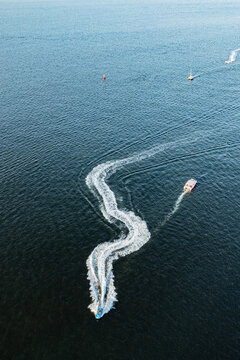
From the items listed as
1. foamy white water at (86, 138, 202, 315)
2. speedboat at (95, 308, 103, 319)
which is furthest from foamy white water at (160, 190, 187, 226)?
speedboat at (95, 308, 103, 319)

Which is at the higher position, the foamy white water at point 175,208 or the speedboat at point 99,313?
the foamy white water at point 175,208

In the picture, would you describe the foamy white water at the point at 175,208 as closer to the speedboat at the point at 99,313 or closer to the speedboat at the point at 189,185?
the speedboat at the point at 189,185

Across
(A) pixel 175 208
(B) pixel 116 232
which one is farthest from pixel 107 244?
(A) pixel 175 208

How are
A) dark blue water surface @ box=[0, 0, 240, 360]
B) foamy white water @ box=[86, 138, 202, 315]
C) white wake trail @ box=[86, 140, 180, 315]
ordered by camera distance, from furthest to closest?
foamy white water @ box=[86, 138, 202, 315], white wake trail @ box=[86, 140, 180, 315], dark blue water surface @ box=[0, 0, 240, 360]

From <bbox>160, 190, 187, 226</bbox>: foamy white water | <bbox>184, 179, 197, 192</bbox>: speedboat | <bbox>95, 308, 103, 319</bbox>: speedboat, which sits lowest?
<bbox>95, 308, 103, 319</bbox>: speedboat

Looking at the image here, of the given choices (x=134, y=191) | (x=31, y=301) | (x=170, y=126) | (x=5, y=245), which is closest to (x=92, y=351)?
(x=31, y=301)

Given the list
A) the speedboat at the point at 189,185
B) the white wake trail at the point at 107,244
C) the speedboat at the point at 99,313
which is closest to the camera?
the speedboat at the point at 99,313

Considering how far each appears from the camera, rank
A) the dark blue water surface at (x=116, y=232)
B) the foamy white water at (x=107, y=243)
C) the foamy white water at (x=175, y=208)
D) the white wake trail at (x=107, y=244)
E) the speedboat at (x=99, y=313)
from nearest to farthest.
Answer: the dark blue water surface at (x=116, y=232), the speedboat at (x=99, y=313), the white wake trail at (x=107, y=244), the foamy white water at (x=107, y=243), the foamy white water at (x=175, y=208)

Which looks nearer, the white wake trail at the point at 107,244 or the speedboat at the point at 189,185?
the white wake trail at the point at 107,244

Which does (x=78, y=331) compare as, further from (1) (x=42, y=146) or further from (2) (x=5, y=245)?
(1) (x=42, y=146)

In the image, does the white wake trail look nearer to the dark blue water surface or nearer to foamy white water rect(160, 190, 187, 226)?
the dark blue water surface

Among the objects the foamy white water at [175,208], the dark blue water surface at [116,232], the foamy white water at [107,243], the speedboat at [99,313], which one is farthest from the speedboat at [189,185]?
the speedboat at [99,313]
